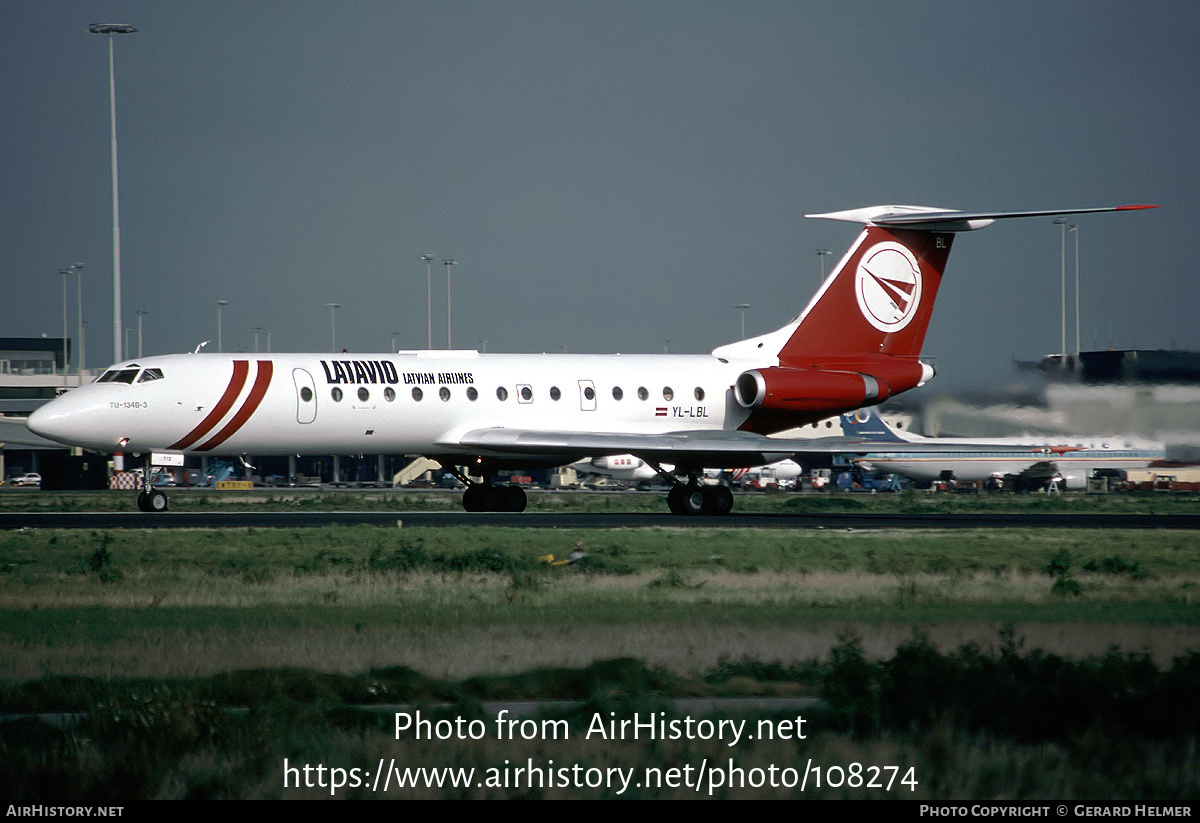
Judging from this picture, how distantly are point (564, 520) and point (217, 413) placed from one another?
8295 millimetres

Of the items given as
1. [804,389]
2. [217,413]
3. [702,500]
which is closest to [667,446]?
[702,500]

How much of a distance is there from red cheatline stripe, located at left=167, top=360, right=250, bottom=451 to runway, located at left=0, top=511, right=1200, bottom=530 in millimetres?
1727

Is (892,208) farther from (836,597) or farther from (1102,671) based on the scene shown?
(1102,671)

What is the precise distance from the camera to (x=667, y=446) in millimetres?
31828

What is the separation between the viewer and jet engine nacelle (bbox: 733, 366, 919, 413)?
34188 mm

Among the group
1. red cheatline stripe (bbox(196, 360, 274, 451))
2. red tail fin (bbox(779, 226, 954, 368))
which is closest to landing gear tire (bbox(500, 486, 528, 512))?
red cheatline stripe (bbox(196, 360, 274, 451))

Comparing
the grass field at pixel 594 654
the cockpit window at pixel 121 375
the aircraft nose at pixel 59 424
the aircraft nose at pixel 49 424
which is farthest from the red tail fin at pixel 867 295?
the aircraft nose at pixel 49 424

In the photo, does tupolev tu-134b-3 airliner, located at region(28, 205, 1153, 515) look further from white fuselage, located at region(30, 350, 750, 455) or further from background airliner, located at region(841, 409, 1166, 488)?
background airliner, located at region(841, 409, 1166, 488)

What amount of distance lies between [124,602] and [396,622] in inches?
153

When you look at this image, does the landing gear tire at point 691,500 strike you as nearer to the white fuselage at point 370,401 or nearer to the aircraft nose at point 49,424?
the white fuselage at point 370,401

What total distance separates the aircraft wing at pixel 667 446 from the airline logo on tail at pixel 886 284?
5.00m

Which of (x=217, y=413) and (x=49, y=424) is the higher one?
(x=217, y=413)

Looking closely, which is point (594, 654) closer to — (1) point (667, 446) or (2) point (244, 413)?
(1) point (667, 446)

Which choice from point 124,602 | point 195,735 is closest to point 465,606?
point 124,602
